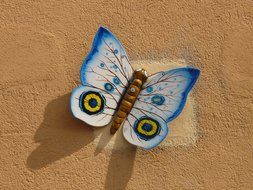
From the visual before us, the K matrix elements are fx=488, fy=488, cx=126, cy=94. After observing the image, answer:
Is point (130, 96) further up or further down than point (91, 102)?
further up

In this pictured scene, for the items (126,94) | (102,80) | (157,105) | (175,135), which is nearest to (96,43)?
(102,80)

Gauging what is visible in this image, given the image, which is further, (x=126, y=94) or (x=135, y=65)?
(x=135, y=65)

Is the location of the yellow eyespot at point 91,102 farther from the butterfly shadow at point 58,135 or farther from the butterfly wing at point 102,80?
the butterfly shadow at point 58,135

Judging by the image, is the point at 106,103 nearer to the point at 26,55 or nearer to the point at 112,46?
the point at 112,46

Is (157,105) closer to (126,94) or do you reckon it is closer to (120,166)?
(126,94)

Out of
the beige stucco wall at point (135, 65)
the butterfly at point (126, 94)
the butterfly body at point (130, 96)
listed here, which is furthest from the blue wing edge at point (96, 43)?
the butterfly body at point (130, 96)

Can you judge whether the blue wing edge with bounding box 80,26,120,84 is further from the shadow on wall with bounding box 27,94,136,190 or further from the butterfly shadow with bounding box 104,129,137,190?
the butterfly shadow with bounding box 104,129,137,190
